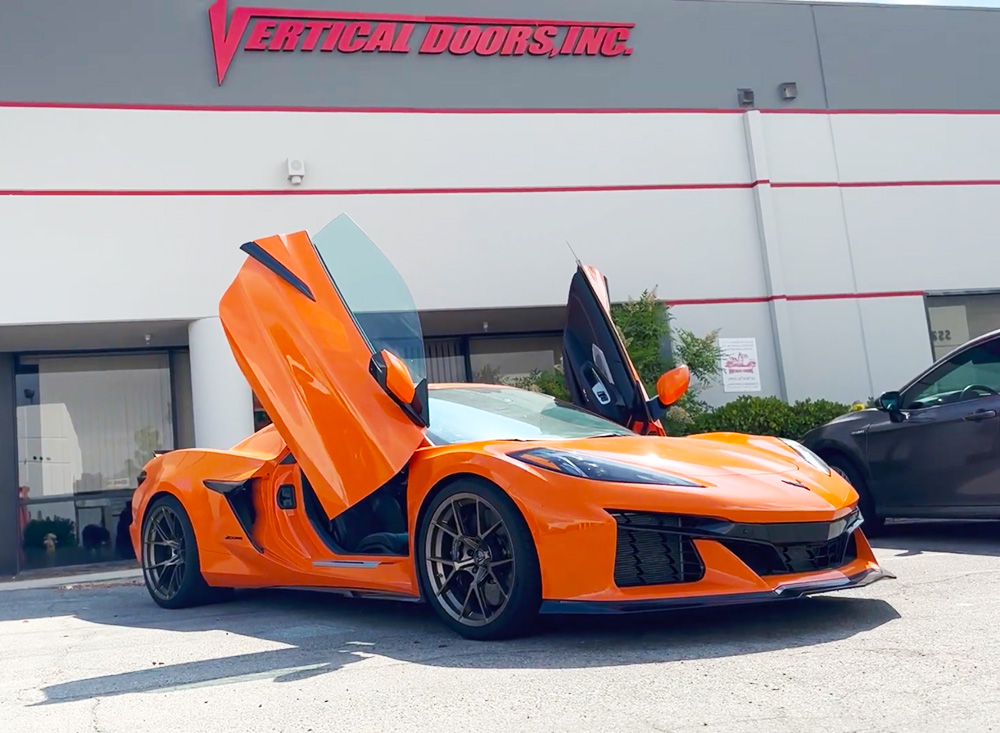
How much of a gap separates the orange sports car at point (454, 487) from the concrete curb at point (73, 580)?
3.29 metres

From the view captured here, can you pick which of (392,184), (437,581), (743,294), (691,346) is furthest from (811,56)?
(437,581)

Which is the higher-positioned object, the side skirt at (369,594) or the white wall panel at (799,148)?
the white wall panel at (799,148)

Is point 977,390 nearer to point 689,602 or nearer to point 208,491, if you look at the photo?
point 689,602

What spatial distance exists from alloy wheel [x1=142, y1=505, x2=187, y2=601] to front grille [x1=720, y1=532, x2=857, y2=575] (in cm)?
355

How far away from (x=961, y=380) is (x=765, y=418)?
4.05 meters

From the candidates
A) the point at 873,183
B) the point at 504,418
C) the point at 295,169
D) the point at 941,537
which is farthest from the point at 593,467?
the point at 873,183

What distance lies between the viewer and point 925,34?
1383 centimetres

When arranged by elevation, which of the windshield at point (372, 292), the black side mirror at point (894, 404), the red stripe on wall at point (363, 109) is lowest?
the black side mirror at point (894, 404)

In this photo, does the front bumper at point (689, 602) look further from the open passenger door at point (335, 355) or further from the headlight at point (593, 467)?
the open passenger door at point (335, 355)

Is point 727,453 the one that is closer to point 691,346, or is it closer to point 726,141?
point 691,346

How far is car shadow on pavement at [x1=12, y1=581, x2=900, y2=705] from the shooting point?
375cm

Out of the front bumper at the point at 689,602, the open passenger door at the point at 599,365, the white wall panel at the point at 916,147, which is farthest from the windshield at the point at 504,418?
the white wall panel at the point at 916,147

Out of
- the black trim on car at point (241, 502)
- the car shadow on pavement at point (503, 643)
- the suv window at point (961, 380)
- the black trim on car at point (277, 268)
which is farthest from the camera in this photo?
the suv window at point (961, 380)

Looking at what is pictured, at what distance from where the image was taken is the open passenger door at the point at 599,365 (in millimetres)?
5895
